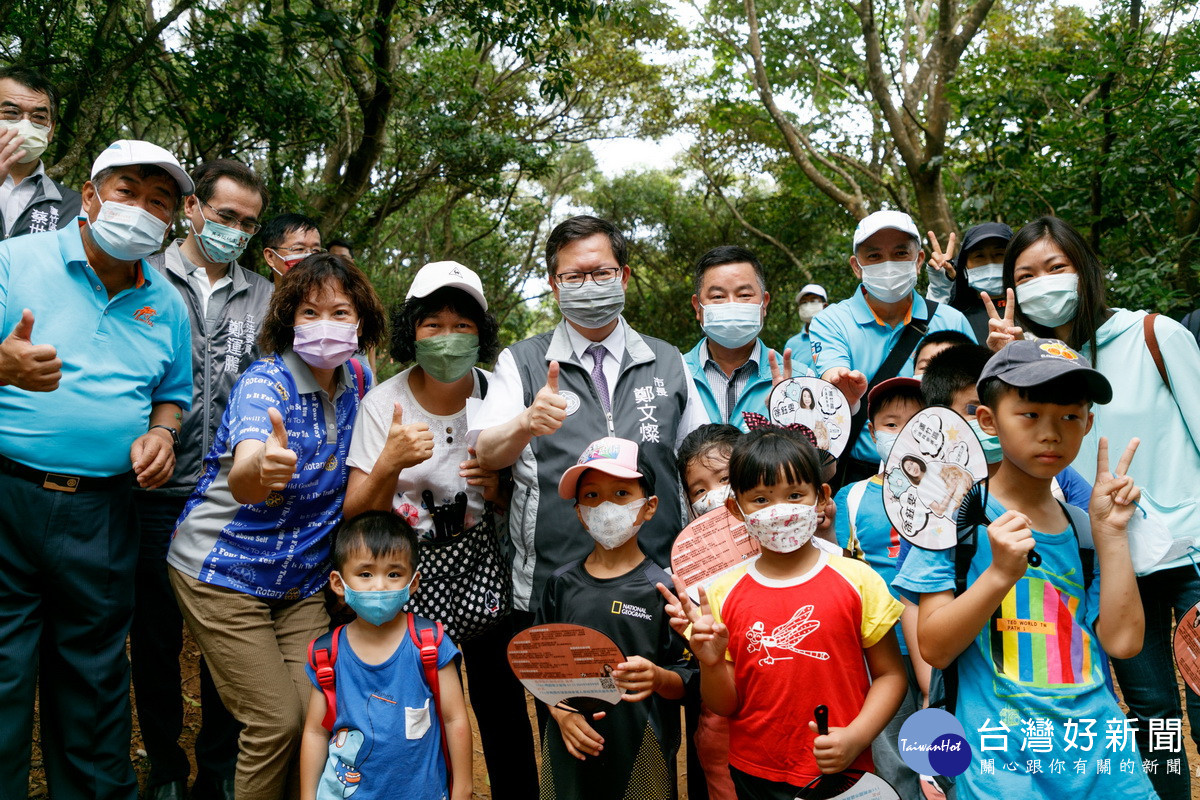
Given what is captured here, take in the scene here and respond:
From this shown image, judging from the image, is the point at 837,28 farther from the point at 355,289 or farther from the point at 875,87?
the point at 355,289

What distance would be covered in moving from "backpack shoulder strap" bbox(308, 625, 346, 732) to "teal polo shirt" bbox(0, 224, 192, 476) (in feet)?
3.34

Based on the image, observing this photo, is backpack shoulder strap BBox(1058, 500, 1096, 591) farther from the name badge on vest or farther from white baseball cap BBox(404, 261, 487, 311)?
white baseball cap BBox(404, 261, 487, 311)

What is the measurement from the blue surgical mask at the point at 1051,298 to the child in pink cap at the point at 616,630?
1.56m

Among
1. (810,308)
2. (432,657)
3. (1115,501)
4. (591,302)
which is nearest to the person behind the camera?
(1115,501)

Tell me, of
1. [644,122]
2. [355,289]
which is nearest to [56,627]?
[355,289]

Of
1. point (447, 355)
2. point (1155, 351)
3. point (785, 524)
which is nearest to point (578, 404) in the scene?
point (447, 355)

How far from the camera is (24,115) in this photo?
380 cm

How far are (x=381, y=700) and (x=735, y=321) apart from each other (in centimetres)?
208

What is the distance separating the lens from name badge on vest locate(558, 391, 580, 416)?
324 cm

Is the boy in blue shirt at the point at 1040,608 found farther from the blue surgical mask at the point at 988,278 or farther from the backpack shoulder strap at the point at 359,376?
the backpack shoulder strap at the point at 359,376

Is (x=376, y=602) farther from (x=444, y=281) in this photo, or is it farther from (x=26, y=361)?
(x=26, y=361)

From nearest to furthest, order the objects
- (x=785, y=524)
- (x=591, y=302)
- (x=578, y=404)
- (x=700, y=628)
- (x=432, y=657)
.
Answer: (x=700, y=628) < (x=785, y=524) < (x=432, y=657) < (x=578, y=404) < (x=591, y=302)

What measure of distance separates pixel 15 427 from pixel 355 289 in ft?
4.08

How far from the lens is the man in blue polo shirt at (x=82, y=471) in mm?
2926
